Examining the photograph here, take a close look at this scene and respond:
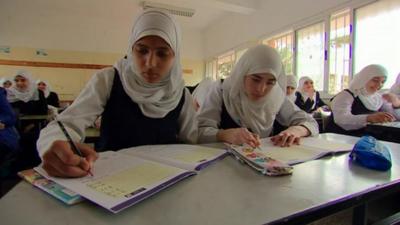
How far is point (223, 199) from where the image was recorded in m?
0.51

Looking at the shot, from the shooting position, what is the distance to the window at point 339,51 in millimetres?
3680

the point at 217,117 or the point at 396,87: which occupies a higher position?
the point at 396,87

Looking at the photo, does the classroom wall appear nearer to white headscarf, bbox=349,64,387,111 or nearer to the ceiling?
the ceiling

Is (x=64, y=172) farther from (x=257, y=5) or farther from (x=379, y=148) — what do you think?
(x=257, y=5)

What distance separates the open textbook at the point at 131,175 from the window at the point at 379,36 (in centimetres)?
328

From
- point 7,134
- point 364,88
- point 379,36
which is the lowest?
point 7,134

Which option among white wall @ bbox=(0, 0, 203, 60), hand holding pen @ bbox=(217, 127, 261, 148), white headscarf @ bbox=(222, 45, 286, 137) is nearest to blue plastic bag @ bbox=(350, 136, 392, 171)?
hand holding pen @ bbox=(217, 127, 261, 148)

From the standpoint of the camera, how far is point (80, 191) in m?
0.50

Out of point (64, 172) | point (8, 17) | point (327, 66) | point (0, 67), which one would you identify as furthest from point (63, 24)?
point (64, 172)

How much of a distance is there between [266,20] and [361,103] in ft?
9.76

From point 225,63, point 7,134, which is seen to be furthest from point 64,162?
point 225,63

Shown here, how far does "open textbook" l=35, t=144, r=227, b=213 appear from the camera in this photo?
48 centimetres

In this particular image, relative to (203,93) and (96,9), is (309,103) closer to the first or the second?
(203,93)

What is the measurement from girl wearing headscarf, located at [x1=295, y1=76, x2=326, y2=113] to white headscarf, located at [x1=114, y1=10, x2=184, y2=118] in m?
3.57
